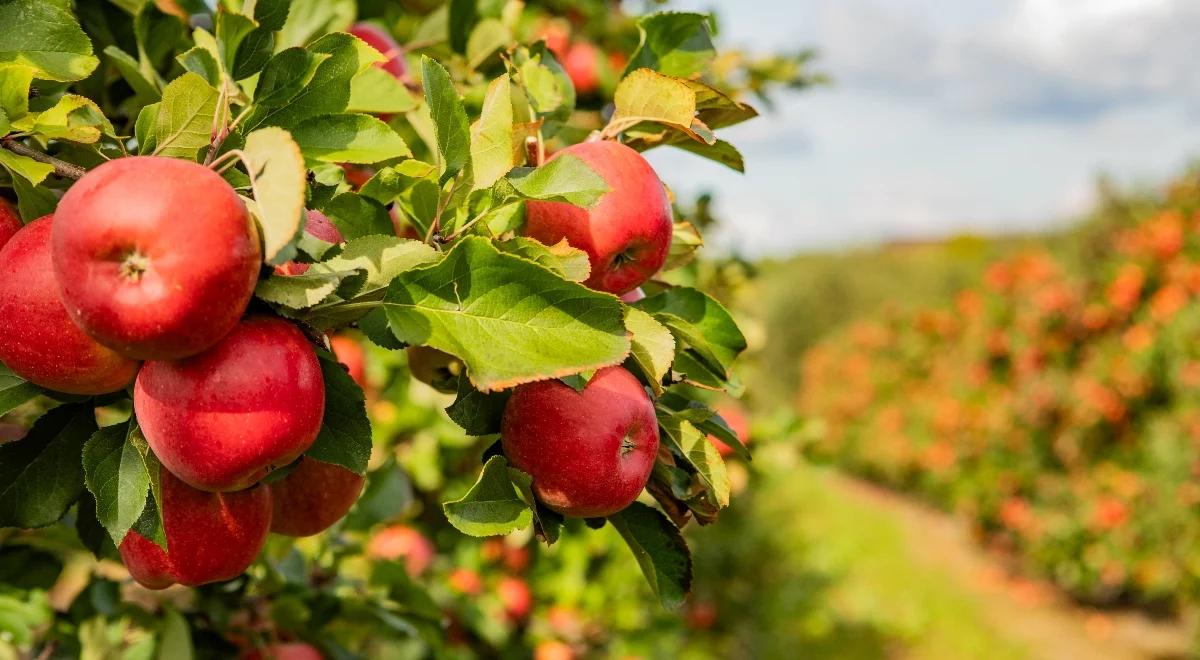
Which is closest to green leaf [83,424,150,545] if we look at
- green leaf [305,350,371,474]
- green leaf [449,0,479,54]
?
green leaf [305,350,371,474]

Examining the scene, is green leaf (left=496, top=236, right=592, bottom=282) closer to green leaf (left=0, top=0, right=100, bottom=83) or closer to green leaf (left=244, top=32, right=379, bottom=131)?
green leaf (left=244, top=32, right=379, bottom=131)

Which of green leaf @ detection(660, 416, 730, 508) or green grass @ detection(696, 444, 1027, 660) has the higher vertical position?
green leaf @ detection(660, 416, 730, 508)

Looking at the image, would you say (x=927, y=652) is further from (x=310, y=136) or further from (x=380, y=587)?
(x=310, y=136)

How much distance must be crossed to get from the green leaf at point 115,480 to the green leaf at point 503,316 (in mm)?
218

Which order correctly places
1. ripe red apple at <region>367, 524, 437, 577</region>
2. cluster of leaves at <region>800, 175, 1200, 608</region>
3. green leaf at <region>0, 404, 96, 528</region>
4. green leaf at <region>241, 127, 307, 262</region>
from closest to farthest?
green leaf at <region>241, 127, 307, 262</region>
green leaf at <region>0, 404, 96, 528</region>
ripe red apple at <region>367, 524, 437, 577</region>
cluster of leaves at <region>800, 175, 1200, 608</region>

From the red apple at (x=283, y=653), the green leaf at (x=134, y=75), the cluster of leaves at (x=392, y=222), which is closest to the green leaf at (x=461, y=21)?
the cluster of leaves at (x=392, y=222)

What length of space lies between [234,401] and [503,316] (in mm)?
177

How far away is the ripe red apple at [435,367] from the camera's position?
2.85 feet

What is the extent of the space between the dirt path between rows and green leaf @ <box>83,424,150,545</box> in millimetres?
5874

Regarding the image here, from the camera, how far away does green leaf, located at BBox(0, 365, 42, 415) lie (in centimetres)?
68

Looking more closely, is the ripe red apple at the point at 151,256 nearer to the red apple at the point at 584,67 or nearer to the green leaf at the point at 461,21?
the green leaf at the point at 461,21

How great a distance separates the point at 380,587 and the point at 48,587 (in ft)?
1.42

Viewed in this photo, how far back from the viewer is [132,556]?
0.82 m

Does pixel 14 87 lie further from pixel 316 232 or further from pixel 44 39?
pixel 316 232
